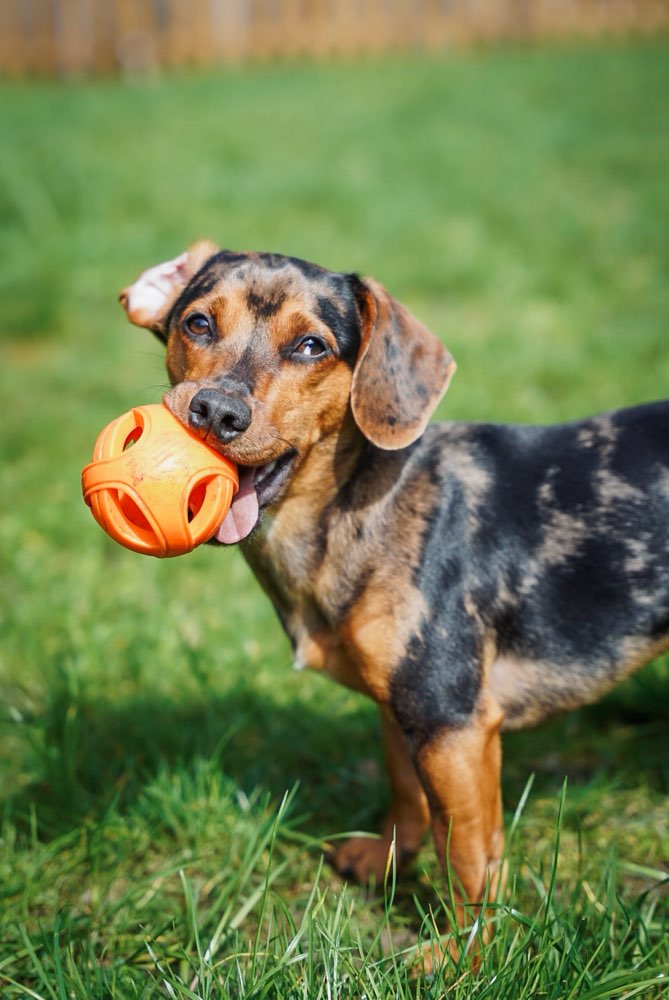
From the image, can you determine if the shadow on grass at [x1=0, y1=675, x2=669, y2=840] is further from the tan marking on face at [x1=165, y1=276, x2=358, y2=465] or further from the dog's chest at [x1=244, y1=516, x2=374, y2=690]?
the tan marking on face at [x1=165, y1=276, x2=358, y2=465]

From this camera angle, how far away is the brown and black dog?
3.11 metres

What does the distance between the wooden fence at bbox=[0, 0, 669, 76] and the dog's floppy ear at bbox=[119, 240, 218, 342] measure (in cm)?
1380

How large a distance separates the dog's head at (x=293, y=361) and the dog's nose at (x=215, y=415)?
0.18 ft

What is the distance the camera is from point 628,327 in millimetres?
7875

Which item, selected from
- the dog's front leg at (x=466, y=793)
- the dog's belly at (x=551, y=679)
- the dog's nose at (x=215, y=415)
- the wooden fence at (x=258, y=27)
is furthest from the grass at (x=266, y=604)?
the wooden fence at (x=258, y=27)

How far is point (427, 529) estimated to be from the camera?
3.29 m

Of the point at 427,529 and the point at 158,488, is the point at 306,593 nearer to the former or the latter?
the point at 427,529

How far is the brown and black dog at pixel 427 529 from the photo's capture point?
3.11m

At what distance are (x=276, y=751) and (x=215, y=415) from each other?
1.83 m

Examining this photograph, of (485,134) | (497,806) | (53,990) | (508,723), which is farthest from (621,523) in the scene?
(485,134)

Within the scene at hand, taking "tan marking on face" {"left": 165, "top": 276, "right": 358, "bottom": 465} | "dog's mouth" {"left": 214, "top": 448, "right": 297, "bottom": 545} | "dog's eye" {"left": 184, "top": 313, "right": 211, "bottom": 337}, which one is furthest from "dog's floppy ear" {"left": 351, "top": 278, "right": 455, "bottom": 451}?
"dog's eye" {"left": 184, "top": 313, "right": 211, "bottom": 337}

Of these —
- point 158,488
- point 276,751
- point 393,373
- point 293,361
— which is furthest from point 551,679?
point 158,488

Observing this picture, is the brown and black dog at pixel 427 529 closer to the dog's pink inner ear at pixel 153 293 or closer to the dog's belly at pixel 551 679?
the dog's belly at pixel 551 679

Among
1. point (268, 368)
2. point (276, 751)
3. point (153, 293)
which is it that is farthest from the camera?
point (276, 751)
